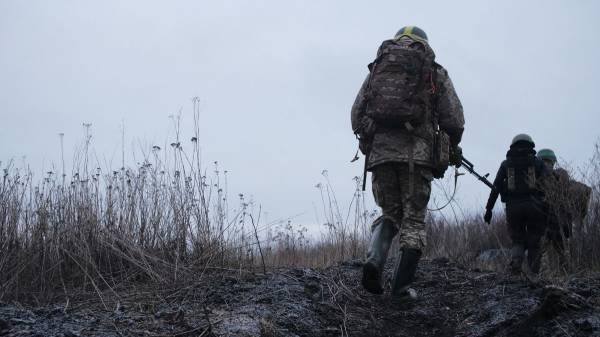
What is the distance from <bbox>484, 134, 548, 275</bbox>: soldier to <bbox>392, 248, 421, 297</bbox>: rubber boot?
291 centimetres

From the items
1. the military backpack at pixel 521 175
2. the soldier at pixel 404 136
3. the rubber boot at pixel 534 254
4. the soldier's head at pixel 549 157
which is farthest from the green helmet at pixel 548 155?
the soldier at pixel 404 136

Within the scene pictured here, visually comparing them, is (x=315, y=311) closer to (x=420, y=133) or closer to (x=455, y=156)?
(x=420, y=133)

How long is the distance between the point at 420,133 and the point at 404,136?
0.11m

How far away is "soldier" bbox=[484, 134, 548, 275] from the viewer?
21.9 ft

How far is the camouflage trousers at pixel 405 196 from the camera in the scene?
408cm

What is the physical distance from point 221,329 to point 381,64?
204 centimetres

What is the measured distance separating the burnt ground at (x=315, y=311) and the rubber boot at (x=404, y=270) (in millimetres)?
90

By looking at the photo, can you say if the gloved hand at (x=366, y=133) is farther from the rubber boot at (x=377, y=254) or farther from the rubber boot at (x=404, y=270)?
the rubber boot at (x=404, y=270)

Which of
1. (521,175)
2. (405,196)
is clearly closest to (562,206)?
(521,175)

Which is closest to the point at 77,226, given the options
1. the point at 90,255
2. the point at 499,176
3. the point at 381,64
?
the point at 90,255

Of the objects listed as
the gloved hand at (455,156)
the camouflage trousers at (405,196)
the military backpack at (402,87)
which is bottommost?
the camouflage trousers at (405,196)

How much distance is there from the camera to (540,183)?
6.66 meters

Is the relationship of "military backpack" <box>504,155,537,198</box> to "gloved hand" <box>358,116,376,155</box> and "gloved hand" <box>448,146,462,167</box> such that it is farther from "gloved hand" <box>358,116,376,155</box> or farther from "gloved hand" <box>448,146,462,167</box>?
"gloved hand" <box>358,116,376,155</box>

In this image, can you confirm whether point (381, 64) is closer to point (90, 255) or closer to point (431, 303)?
point (431, 303)
